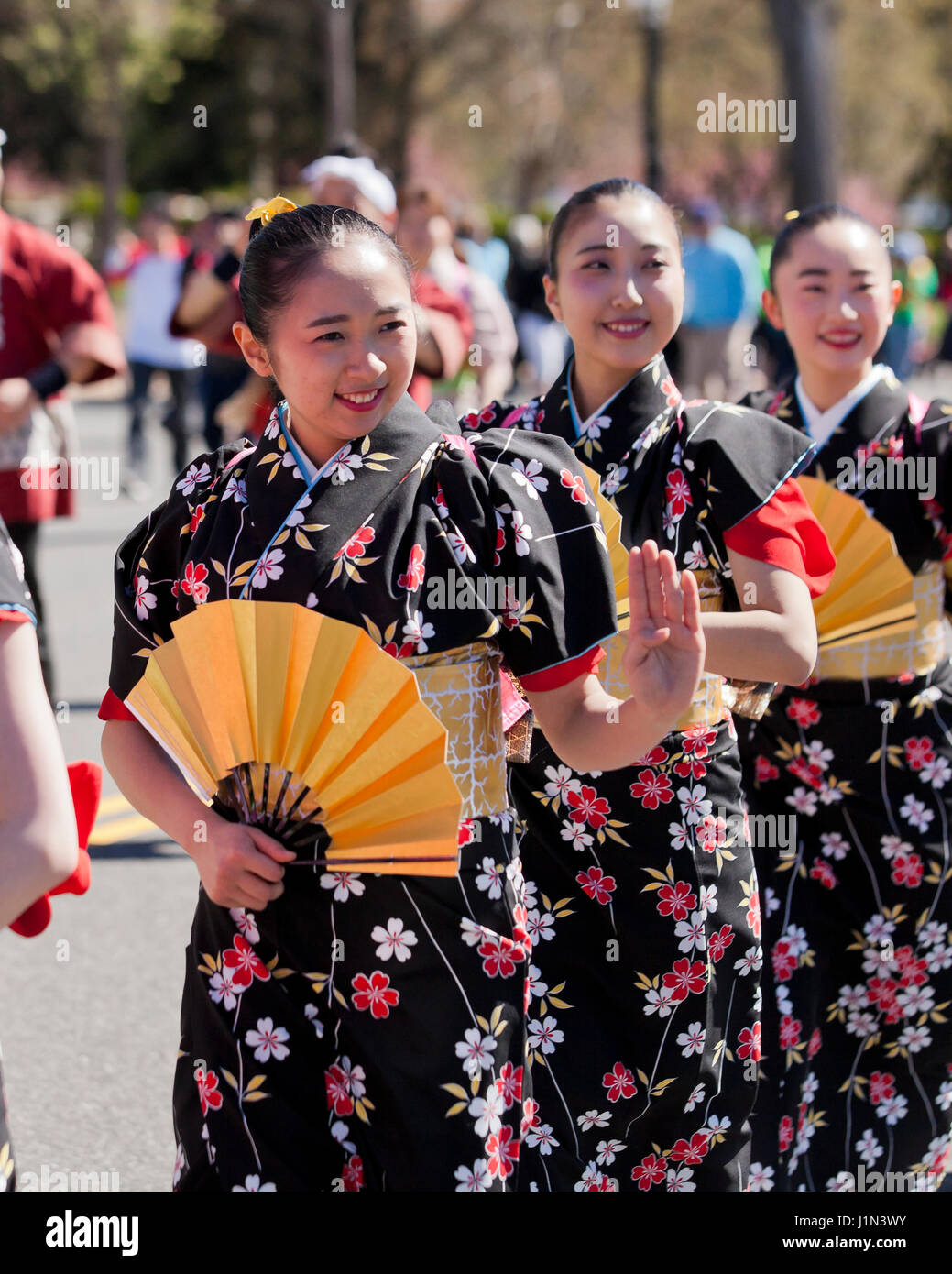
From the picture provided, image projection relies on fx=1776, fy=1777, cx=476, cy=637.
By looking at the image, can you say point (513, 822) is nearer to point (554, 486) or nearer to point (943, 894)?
point (554, 486)

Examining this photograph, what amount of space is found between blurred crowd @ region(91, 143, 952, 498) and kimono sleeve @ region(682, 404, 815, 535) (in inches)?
24.0

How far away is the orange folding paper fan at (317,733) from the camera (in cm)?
210

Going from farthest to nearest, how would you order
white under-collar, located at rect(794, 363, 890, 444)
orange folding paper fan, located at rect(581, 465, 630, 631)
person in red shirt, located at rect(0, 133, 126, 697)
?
person in red shirt, located at rect(0, 133, 126, 697), white under-collar, located at rect(794, 363, 890, 444), orange folding paper fan, located at rect(581, 465, 630, 631)

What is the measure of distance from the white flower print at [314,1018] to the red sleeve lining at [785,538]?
104 centimetres

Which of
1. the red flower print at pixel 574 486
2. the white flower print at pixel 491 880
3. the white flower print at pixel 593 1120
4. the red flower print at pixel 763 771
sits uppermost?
the red flower print at pixel 574 486

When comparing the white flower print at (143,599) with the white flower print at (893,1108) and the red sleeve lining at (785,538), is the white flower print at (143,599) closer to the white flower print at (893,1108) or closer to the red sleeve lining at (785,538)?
the red sleeve lining at (785,538)

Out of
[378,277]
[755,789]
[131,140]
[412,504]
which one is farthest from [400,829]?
[131,140]

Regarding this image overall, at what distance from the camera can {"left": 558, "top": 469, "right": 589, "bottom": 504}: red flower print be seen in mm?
2307

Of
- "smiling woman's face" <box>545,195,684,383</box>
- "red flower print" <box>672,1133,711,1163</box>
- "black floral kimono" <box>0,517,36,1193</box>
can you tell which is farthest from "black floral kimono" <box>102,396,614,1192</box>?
"smiling woman's face" <box>545,195,684,383</box>

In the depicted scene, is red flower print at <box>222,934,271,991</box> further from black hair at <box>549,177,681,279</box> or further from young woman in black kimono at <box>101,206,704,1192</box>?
black hair at <box>549,177,681,279</box>

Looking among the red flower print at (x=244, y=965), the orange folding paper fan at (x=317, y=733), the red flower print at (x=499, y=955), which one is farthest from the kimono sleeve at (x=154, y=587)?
the red flower print at (x=499, y=955)

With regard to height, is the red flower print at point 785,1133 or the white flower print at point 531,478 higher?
the white flower print at point 531,478

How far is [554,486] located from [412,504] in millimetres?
201

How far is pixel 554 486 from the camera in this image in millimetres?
2297
